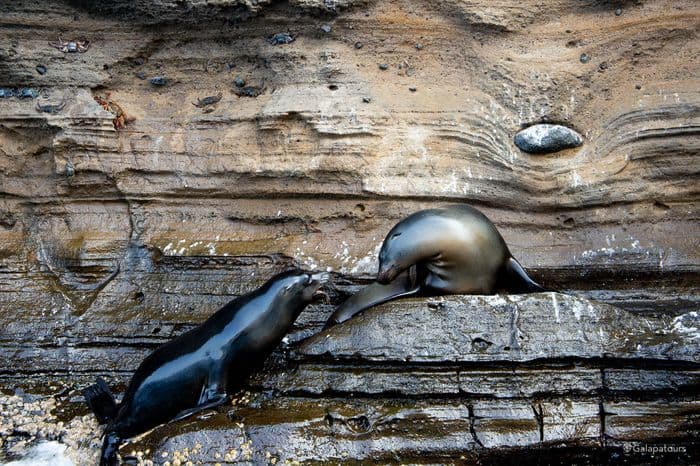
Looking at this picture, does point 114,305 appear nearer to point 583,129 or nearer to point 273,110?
point 273,110

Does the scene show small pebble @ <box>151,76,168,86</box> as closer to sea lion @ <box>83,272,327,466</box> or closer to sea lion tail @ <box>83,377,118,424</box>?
sea lion @ <box>83,272,327,466</box>

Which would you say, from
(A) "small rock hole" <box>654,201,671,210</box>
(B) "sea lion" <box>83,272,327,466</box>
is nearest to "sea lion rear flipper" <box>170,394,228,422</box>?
(B) "sea lion" <box>83,272,327,466</box>

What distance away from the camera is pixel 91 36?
6.18m

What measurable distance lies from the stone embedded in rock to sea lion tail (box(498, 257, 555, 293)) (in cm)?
128

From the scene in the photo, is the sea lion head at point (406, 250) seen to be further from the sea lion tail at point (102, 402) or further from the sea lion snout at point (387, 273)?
the sea lion tail at point (102, 402)

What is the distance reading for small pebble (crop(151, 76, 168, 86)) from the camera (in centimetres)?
635

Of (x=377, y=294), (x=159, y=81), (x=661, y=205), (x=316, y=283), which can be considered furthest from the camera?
(x=159, y=81)

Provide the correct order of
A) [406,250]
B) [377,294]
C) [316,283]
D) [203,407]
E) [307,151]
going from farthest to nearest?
[307,151], [377,294], [406,250], [316,283], [203,407]

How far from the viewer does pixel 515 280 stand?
16.6 feet

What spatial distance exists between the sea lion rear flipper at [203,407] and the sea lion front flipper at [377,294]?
948mm

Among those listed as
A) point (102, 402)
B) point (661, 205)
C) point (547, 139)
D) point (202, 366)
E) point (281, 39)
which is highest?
point (281, 39)

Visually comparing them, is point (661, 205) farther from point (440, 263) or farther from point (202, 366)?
point (202, 366)

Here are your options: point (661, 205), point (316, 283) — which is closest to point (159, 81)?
point (316, 283)

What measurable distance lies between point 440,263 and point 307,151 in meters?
1.73
